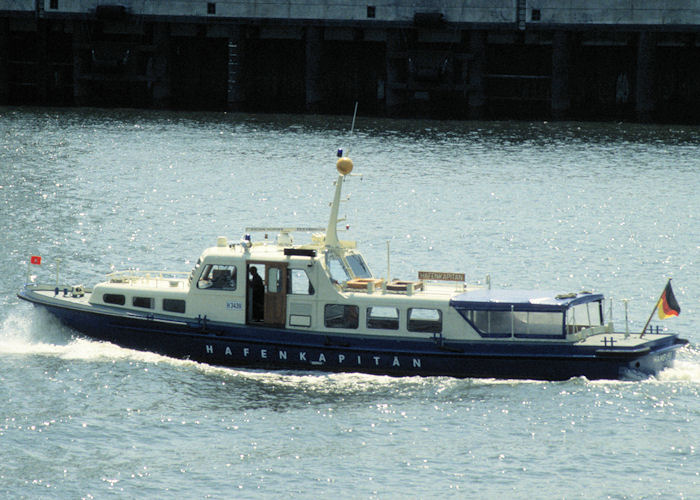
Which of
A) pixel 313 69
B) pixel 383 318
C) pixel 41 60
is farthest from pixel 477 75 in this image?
pixel 383 318

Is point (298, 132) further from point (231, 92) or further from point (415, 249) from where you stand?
point (415, 249)

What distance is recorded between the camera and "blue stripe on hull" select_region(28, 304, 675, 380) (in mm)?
27000

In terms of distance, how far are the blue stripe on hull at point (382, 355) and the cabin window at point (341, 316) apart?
34 cm

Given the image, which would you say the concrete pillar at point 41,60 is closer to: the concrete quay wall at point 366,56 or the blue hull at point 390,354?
the concrete quay wall at point 366,56

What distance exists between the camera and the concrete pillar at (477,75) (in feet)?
264

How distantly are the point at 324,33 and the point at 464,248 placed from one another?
42.8 metres

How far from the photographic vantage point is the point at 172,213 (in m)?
51.1

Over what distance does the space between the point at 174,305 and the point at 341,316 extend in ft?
13.6

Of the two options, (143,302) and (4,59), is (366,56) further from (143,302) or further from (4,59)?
(143,302)

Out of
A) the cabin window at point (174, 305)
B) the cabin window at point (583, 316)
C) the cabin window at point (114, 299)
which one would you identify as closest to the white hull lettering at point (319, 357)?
the cabin window at point (174, 305)

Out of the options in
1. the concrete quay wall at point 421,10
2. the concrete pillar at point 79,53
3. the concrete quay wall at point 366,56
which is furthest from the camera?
the concrete pillar at point 79,53

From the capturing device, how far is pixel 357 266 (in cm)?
2903

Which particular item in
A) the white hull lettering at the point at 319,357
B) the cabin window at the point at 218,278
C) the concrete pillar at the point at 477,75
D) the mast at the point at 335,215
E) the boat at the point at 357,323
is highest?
the concrete pillar at the point at 477,75

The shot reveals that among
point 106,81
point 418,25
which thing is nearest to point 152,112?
point 106,81
